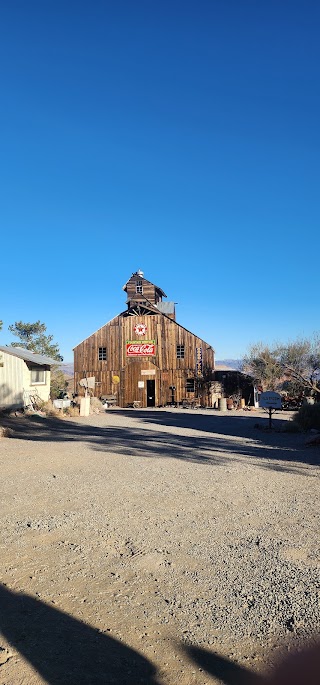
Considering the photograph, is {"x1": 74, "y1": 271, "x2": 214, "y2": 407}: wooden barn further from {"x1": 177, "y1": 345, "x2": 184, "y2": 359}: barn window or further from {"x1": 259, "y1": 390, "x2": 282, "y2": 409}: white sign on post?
{"x1": 259, "y1": 390, "x2": 282, "y2": 409}: white sign on post

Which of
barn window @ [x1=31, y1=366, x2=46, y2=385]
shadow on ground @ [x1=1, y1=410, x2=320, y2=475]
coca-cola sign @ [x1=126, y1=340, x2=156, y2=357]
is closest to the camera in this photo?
shadow on ground @ [x1=1, y1=410, x2=320, y2=475]

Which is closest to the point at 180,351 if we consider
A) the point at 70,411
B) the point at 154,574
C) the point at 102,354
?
the point at 102,354

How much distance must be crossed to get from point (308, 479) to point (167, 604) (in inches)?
231


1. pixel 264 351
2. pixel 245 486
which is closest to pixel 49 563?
pixel 245 486

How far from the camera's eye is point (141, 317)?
37844mm

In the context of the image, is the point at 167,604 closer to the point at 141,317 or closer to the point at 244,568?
the point at 244,568

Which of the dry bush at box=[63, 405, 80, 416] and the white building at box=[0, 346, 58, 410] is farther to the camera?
the dry bush at box=[63, 405, 80, 416]

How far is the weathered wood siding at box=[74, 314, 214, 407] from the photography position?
37031 mm

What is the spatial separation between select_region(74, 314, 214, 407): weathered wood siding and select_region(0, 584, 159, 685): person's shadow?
109 ft

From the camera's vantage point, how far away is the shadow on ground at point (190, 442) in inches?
449

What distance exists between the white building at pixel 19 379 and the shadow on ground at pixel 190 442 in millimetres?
2374

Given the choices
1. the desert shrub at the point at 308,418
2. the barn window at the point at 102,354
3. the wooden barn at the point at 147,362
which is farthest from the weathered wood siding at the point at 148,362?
the desert shrub at the point at 308,418

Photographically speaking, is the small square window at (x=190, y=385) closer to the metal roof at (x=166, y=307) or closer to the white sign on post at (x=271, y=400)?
the metal roof at (x=166, y=307)

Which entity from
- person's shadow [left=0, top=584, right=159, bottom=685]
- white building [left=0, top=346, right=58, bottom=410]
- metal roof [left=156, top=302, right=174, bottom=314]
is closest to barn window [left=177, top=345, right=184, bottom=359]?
metal roof [left=156, top=302, right=174, bottom=314]
